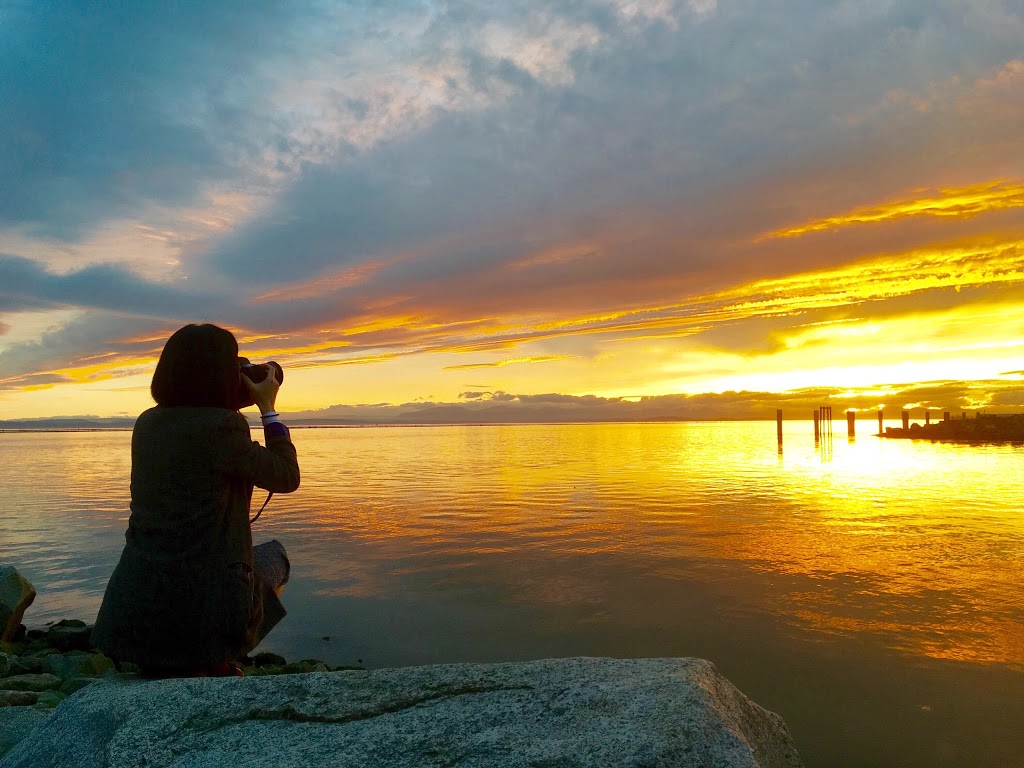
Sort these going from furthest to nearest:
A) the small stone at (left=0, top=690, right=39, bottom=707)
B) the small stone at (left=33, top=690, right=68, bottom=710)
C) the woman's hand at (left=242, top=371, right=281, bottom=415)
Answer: the small stone at (left=33, top=690, right=68, bottom=710), the small stone at (left=0, top=690, right=39, bottom=707), the woman's hand at (left=242, top=371, right=281, bottom=415)

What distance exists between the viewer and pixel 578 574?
1005cm

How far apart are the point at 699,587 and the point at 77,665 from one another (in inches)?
283

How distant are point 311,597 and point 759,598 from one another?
5.95 m

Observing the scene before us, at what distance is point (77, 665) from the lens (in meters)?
5.88

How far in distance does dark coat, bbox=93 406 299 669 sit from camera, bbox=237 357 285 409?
Answer: 322 mm

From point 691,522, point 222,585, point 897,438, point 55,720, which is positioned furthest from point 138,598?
point 897,438

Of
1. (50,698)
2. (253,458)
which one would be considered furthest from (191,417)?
(50,698)

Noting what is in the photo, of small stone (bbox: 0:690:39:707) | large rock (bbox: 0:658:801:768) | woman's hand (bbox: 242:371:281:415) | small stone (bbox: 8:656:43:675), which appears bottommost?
small stone (bbox: 8:656:43:675)

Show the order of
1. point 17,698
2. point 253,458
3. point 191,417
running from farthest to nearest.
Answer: point 17,698, point 253,458, point 191,417

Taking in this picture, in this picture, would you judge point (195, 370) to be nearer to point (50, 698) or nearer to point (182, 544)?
point (182, 544)

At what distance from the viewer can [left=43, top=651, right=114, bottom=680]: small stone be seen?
5707 mm

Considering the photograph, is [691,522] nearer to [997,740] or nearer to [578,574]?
[578,574]

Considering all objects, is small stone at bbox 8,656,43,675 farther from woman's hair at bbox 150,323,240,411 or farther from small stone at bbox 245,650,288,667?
woman's hair at bbox 150,323,240,411

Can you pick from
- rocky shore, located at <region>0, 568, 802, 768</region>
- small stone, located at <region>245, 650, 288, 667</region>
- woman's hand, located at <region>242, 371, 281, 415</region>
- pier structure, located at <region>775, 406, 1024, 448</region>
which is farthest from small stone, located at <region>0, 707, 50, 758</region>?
pier structure, located at <region>775, 406, 1024, 448</region>
